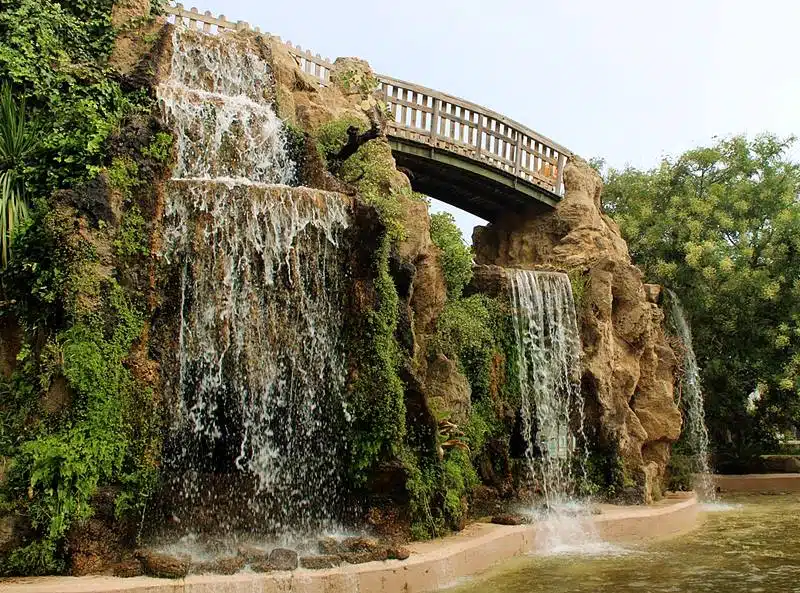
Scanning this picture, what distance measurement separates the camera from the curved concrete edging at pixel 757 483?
64.5 ft

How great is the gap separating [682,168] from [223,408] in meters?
17.4

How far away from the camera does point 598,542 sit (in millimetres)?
11484

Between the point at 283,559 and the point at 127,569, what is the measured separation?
58.0 inches

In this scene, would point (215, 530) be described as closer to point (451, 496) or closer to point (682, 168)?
point (451, 496)

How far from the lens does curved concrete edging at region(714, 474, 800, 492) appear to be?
64.5ft

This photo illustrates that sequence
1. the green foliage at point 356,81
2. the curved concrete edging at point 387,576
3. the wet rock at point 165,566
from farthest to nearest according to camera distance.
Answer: the green foliage at point 356,81, the wet rock at point 165,566, the curved concrete edging at point 387,576

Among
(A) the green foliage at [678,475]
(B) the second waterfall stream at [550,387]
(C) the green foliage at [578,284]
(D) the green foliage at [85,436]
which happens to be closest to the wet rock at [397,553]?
(D) the green foliage at [85,436]

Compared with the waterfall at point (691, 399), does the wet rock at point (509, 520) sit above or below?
below

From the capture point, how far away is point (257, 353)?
9500 mm

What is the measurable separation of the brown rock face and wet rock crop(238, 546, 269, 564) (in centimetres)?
683

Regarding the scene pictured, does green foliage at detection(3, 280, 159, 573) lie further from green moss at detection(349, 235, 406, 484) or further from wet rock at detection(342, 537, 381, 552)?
green moss at detection(349, 235, 406, 484)

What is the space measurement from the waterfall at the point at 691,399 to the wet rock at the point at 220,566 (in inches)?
532

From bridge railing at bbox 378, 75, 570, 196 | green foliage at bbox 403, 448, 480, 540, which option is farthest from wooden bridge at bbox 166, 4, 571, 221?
green foliage at bbox 403, 448, 480, 540

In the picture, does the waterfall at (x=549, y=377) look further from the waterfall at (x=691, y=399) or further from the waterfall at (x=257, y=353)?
the waterfall at (x=691, y=399)
